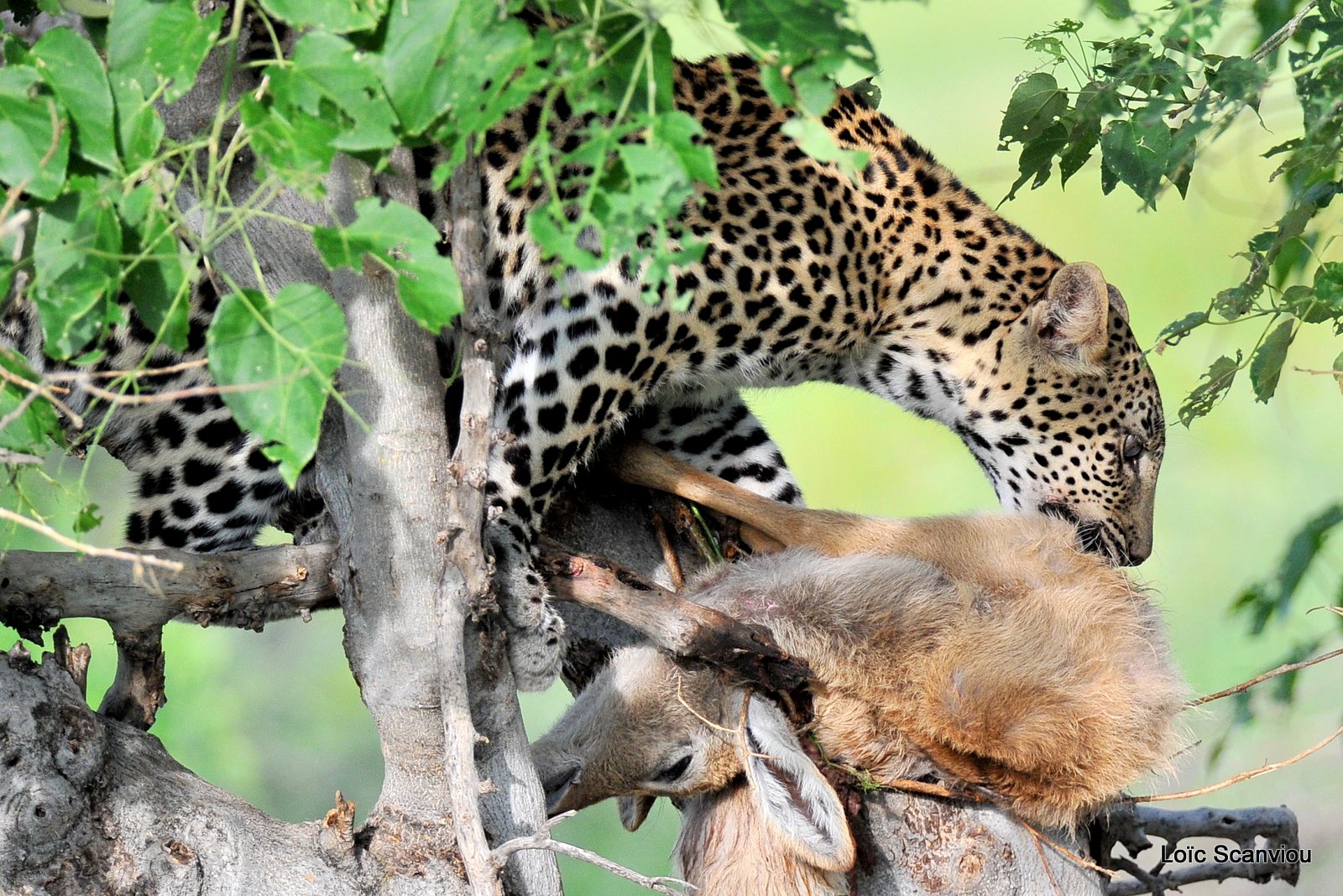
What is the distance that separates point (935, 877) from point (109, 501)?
8414 millimetres

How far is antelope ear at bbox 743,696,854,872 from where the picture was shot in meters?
2.62

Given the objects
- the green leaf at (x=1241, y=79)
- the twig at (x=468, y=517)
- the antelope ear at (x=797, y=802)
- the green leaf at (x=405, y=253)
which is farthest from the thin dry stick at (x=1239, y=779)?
the green leaf at (x=405, y=253)

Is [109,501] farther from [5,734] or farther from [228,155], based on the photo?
[228,155]

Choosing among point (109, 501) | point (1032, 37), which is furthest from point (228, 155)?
point (109, 501)

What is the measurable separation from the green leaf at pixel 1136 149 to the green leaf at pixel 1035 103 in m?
0.22

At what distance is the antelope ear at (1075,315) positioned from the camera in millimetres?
4238

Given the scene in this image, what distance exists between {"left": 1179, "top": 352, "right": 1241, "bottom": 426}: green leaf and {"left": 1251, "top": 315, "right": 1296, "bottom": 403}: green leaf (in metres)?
0.05

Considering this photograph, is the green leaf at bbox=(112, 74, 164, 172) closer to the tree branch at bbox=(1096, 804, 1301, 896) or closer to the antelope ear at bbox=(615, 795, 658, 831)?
the antelope ear at bbox=(615, 795, 658, 831)

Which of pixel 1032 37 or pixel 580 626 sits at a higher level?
pixel 1032 37

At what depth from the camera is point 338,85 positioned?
1.73 meters

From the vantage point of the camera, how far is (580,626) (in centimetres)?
326

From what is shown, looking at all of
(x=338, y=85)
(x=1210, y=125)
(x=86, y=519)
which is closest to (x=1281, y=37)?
(x=1210, y=125)

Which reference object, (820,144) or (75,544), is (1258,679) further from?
(75,544)

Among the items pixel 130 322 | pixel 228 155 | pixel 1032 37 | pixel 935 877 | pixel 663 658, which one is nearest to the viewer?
pixel 228 155
